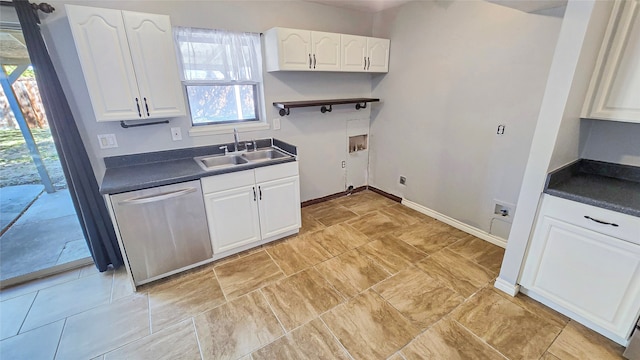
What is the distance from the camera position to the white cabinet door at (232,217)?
7.57 ft

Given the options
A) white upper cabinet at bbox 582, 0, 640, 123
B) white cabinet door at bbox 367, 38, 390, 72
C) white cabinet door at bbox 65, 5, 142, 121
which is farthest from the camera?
white cabinet door at bbox 367, 38, 390, 72

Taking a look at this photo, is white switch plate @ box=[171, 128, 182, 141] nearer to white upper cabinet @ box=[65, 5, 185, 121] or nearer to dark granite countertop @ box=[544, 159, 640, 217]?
white upper cabinet @ box=[65, 5, 185, 121]

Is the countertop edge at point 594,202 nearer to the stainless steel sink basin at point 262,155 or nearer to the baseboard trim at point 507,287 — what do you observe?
the baseboard trim at point 507,287

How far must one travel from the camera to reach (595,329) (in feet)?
5.63

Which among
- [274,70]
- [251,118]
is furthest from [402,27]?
[251,118]

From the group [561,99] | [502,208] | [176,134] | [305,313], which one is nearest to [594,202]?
[561,99]

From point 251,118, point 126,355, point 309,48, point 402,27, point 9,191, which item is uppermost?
point 402,27

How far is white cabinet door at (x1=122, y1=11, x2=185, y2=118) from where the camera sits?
196 cm

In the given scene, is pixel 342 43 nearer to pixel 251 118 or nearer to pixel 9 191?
pixel 251 118

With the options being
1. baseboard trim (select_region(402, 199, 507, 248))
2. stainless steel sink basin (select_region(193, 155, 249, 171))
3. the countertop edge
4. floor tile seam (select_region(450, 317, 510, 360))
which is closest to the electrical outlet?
baseboard trim (select_region(402, 199, 507, 248))

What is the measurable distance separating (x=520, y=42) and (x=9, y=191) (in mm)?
4279

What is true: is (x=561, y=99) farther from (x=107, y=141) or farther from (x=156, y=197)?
(x=107, y=141)

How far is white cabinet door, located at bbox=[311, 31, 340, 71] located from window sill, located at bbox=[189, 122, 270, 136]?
859mm

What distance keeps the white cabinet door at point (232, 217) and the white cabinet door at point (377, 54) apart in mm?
2060
